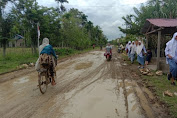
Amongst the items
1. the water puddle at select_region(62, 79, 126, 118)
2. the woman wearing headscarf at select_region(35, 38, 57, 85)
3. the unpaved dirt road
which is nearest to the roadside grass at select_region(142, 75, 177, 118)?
the unpaved dirt road

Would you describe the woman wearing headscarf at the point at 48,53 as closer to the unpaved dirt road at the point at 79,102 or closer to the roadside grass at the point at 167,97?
the unpaved dirt road at the point at 79,102

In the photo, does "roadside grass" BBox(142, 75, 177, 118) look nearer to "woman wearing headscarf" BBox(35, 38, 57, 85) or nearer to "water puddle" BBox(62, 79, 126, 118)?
"water puddle" BBox(62, 79, 126, 118)

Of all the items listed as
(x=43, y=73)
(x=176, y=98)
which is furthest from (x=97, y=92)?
(x=176, y=98)

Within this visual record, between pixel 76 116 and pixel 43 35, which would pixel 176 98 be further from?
pixel 43 35

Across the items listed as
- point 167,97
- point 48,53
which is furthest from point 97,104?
point 48,53

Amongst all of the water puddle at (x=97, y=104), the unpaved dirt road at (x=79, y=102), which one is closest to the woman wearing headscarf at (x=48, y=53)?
the unpaved dirt road at (x=79, y=102)

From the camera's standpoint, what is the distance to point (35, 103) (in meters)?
4.23

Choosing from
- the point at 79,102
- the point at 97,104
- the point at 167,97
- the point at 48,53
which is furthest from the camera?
the point at 48,53

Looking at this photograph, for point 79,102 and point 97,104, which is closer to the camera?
point 97,104

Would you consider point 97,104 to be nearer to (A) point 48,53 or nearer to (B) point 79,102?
(B) point 79,102

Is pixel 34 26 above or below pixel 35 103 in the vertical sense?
above

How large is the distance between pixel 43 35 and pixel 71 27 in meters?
7.22

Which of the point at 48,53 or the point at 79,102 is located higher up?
the point at 48,53

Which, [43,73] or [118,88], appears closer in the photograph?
[43,73]
